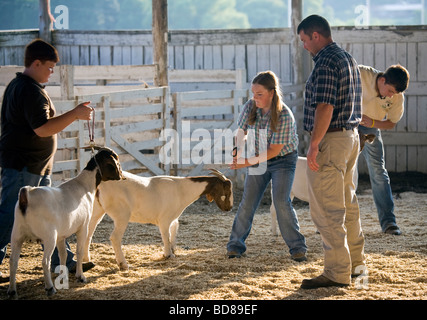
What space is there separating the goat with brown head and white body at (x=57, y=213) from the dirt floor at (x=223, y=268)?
12.7 inches

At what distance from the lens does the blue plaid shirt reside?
16.3ft

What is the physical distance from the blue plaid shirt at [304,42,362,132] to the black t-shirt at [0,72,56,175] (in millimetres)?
2120

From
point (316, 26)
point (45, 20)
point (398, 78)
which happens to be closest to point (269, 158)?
point (316, 26)

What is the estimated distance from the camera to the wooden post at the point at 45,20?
13289mm

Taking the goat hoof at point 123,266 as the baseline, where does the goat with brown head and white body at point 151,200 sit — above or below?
above

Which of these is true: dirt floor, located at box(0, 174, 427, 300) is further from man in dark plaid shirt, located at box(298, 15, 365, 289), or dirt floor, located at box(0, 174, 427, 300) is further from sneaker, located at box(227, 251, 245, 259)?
man in dark plaid shirt, located at box(298, 15, 365, 289)

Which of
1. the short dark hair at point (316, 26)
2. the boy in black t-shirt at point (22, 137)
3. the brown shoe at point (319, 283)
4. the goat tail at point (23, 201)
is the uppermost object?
the short dark hair at point (316, 26)

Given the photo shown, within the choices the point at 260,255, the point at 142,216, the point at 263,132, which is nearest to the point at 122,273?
the point at 142,216

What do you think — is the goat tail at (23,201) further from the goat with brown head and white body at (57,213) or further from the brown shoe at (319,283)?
the brown shoe at (319,283)

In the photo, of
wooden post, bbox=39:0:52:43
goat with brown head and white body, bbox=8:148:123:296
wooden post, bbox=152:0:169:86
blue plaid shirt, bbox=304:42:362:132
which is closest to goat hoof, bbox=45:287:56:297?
goat with brown head and white body, bbox=8:148:123:296

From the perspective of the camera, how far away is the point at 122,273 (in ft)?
19.1

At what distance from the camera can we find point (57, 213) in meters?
4.95

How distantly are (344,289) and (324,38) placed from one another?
2.00 metres

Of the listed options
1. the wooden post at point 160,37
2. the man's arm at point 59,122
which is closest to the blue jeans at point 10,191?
the man's arm at point 59,122
